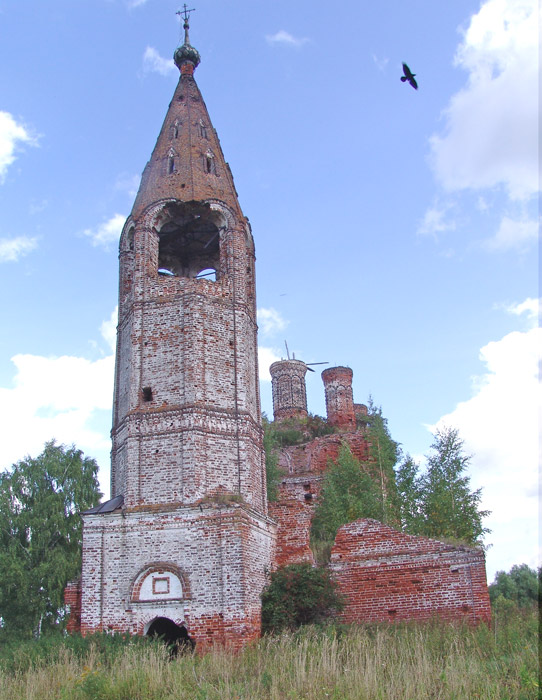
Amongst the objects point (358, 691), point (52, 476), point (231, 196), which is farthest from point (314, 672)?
point (52, 476)

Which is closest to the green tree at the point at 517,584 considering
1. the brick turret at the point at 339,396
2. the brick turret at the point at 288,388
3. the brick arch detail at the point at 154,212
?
the brick turret at the point at 339,396

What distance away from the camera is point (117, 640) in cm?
1186

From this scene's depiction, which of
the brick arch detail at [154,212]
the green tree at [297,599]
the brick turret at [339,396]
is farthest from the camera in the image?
the brick turret at [339,396]

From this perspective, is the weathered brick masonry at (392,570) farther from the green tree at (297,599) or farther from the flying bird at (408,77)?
the flying bird at (408,77)

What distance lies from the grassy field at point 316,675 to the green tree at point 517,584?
2731 centimetres

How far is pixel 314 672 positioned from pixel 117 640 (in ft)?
17.1

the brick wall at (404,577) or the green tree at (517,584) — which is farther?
the green tree at (517,584)

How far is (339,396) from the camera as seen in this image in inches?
1328

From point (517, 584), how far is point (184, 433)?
2959 cm

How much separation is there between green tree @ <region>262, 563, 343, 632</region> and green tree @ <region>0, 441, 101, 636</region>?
900 centimetres

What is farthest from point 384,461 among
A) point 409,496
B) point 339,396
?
point 339,396

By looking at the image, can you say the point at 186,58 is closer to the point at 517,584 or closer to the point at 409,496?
the point at 409,496

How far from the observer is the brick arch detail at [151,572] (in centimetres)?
1285

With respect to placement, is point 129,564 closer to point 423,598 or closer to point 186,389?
point 186,389
